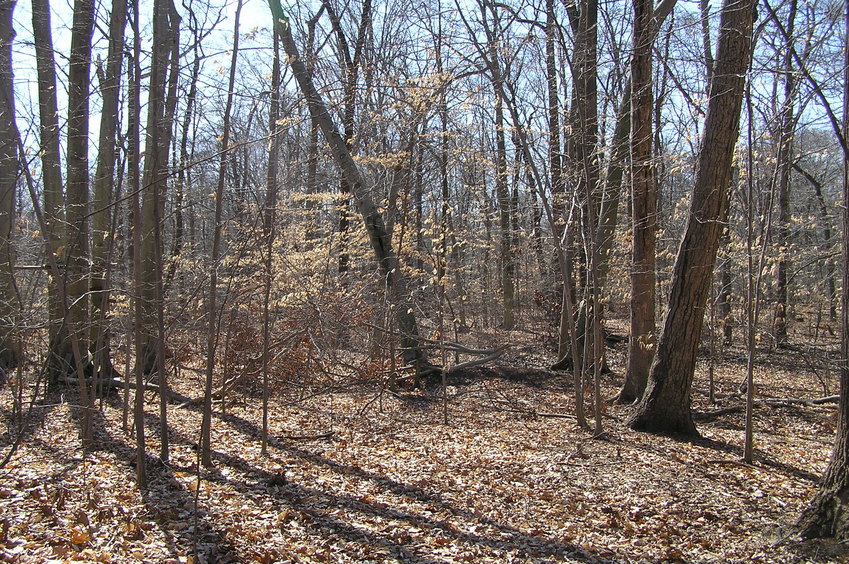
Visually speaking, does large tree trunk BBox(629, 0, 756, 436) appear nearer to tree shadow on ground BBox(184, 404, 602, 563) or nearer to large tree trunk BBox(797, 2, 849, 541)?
large tree trunk BBox(797, 2, 849, 541)

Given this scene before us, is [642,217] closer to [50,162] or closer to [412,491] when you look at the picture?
[412,491]

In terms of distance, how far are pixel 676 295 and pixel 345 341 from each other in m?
6.20

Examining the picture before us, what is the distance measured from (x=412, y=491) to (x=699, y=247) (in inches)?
164

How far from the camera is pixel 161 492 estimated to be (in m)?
4.68

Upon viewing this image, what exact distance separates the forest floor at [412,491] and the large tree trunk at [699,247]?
41 centimetres

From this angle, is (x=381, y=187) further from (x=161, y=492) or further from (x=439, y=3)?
(x=161, y=492)

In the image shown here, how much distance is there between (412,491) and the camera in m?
5.32

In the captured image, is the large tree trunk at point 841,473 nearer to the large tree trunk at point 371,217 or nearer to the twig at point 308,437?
the twig at point 308,437

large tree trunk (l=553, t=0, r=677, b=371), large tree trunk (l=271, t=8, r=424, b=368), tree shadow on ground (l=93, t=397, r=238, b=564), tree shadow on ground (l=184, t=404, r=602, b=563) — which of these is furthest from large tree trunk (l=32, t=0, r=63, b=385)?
large tree trunk (l=553, t=0, r=677, b=371)

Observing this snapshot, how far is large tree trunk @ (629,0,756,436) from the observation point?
6.04 metres

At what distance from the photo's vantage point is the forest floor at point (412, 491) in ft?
13.0

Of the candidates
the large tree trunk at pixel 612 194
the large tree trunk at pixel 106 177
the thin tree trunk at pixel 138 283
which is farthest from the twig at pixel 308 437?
the large tree trunk at pixel 612 194

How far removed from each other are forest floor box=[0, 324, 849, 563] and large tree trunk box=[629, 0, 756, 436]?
1.36ft

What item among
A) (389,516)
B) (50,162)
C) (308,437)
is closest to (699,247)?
(389,516)
